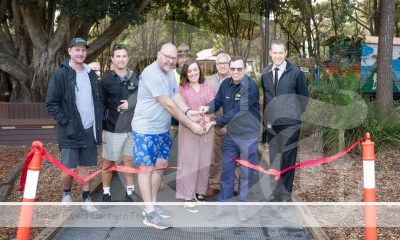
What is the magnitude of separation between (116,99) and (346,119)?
4384 millimetres

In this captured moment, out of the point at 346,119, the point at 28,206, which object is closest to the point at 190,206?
the point at 28,206

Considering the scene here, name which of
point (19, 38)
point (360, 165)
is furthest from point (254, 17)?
point (360, 165)

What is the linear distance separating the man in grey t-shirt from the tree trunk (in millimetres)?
5817

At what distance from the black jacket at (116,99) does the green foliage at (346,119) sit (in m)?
4.04

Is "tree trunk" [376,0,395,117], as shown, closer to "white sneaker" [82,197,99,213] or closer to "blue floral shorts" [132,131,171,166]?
"blue floral shorts" [132,131,171,166]

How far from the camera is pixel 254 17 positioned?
29.9 m

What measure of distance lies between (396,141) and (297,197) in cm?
342

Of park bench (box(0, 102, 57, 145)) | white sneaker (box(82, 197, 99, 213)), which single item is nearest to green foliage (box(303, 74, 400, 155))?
white sneaker (box(82, 197, 99, 213))

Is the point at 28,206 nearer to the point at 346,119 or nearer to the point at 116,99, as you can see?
the point at 116,99

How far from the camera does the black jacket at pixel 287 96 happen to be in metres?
5.25

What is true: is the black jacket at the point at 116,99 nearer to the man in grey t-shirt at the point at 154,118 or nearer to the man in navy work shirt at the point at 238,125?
the man in grey t-shirt at the point at 154,118

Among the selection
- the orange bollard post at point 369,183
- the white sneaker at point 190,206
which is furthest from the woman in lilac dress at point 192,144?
the orange bollard post at point 369,183

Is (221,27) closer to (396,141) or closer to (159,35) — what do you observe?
(159,35)

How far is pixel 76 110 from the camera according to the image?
482 centimetres
